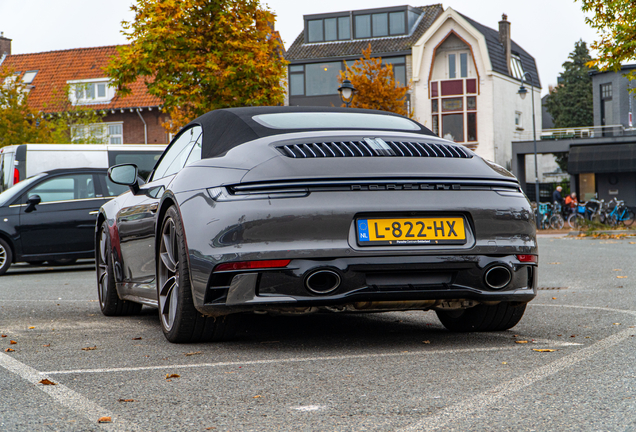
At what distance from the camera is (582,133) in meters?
42.9

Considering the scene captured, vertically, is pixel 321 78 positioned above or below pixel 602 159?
above

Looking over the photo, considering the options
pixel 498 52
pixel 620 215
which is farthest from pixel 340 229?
pixel 498 52

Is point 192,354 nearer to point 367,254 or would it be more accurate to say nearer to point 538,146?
point 367,254

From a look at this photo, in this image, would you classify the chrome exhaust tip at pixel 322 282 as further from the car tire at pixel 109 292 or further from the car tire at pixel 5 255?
the car tire at pixel 5 255

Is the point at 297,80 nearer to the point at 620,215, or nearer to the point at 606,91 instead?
the point at 606,91

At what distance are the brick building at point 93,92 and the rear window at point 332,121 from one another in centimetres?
3629

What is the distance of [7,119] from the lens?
33.3m

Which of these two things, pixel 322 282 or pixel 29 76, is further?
pixel 29 76

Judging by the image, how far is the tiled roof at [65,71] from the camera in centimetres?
4400

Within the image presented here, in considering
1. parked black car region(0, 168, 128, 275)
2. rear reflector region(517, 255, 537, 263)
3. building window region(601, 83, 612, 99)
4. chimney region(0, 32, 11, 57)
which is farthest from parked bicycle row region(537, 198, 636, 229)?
chimney region(0, 32, 11, 57)

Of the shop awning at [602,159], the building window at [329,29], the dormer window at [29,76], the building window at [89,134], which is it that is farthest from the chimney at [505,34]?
the dormer window at [29,76]

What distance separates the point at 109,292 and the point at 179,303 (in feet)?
7.34

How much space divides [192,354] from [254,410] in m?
1.42

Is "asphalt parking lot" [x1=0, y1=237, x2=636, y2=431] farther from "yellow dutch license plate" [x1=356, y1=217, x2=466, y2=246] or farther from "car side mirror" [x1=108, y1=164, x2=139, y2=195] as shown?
"car side mirror" [x1=108, y1=164, x2=139, y2=195]
